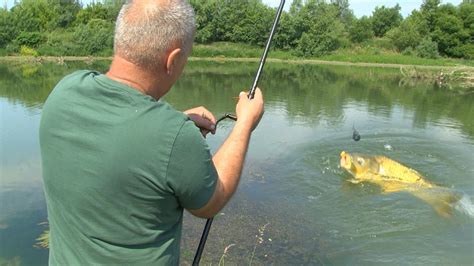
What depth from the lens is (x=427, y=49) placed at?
51781 mm

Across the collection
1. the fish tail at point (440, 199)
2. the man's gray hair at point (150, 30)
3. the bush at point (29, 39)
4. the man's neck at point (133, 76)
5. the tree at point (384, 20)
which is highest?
the tree at point (384, 20)

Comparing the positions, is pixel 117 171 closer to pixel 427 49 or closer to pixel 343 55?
pixel 343 55

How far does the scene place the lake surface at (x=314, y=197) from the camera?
643 cm

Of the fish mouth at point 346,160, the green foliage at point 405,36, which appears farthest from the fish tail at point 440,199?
the green foliage at point 405,36

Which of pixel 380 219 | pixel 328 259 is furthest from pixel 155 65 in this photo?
pixel 380 219

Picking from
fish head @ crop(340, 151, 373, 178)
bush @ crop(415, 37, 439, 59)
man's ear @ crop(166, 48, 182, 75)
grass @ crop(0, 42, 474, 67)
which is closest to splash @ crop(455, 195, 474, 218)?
fish head @ crop(340, 151, 373, 178)

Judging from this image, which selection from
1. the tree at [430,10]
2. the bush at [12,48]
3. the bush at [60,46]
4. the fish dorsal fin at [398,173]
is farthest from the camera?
the tree at [430,10]

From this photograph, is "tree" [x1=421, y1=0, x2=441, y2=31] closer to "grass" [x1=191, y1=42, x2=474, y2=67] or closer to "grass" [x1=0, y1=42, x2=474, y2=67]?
"grass" [x1=0, y1=42, x2=474, y2=67]

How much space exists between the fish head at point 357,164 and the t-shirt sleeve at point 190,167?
27.1 ft

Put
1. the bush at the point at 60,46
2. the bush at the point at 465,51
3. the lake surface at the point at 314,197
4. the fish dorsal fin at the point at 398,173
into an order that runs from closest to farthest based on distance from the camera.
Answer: the lake surface at the point at 314,197, the fish dorsal fin at the point at 398,173, the bush at the point at 60,46, the bush at the point at 465,51

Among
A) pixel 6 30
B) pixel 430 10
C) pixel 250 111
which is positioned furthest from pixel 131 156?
pixel 430 10

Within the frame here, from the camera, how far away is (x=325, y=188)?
9.28 metres

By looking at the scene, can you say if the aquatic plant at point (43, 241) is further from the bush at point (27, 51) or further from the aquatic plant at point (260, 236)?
the bush at point (27, 51)

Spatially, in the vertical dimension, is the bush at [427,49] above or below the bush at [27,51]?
above
